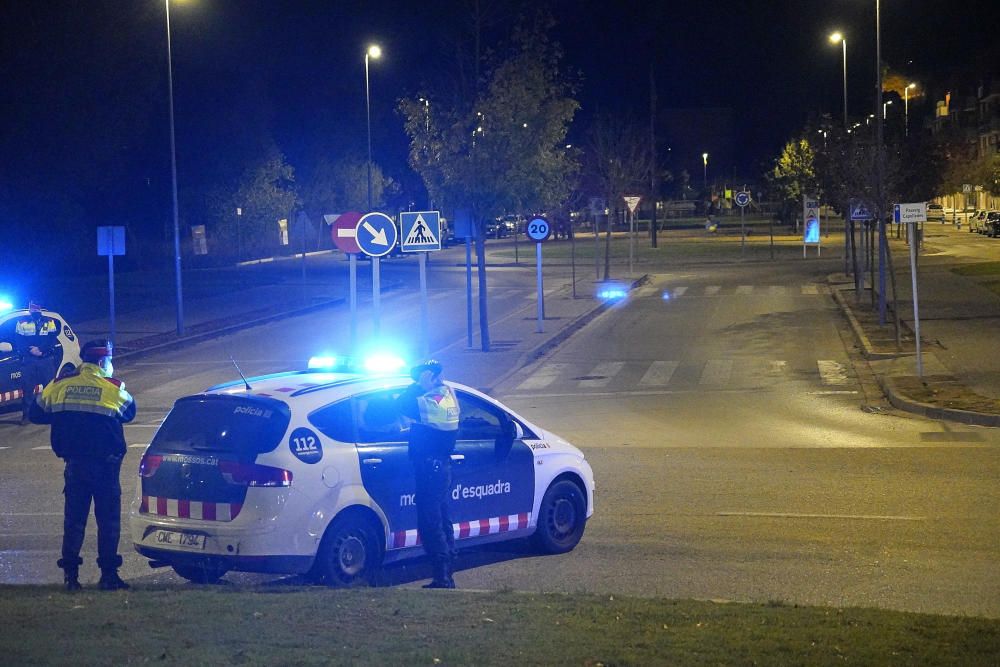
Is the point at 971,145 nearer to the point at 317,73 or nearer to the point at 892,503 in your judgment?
the point at 317,73

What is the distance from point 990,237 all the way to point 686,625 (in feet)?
242

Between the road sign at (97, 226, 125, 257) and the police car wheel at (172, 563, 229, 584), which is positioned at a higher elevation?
the road sign at (97, 226, 125, 257)

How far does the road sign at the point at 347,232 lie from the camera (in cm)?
1656

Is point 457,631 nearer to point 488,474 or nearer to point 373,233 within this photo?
point 488,474

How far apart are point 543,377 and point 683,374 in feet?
8.20

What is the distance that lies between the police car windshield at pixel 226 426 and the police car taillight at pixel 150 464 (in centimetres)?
6

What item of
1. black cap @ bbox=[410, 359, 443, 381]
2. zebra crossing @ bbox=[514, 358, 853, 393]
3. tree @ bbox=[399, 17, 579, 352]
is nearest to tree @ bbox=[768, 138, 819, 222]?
tree @ bbox=[399, 17, 579, 352]

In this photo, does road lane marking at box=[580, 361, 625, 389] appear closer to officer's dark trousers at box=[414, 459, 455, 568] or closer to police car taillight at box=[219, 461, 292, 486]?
officer's dark trousers at box=[414, 459, 455, 568]

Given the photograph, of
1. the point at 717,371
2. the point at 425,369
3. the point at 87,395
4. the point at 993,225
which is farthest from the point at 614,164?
the point at 87,395

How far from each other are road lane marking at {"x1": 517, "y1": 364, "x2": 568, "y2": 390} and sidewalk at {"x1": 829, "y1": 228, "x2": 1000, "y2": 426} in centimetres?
559

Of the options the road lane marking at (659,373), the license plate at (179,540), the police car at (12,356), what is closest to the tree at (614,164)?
the road lane marking at (659,373)

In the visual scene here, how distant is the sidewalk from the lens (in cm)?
1816

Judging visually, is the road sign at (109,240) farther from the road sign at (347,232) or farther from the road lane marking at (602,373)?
the road sign at (347,232)

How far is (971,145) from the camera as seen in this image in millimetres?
119688
